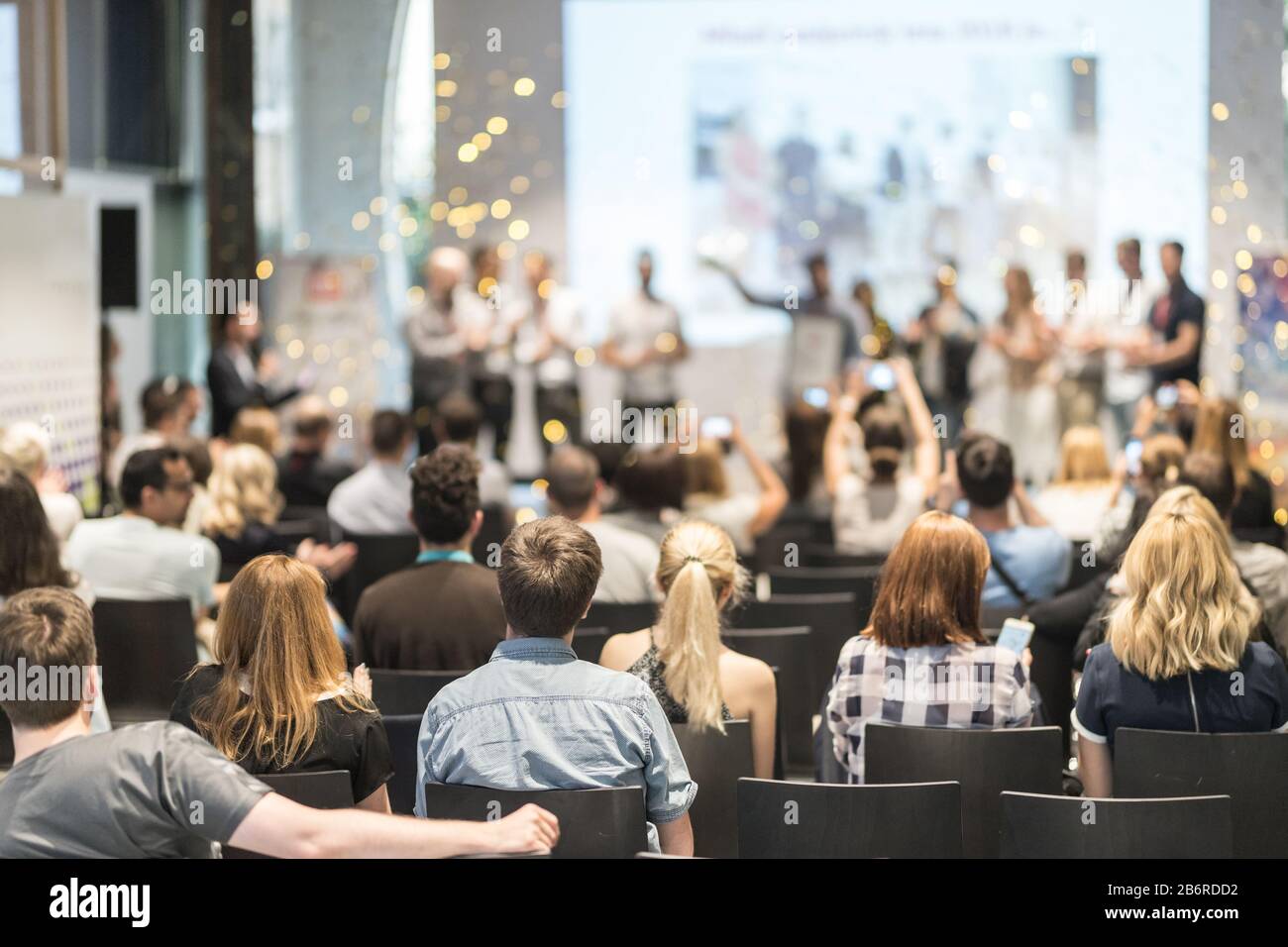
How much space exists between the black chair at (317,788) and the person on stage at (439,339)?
259 inches

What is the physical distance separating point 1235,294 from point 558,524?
26.0 feet

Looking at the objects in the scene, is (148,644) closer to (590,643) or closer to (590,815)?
(590,643)

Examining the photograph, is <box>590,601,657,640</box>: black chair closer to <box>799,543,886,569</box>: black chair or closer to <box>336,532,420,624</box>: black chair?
<box>336,532,420,624</box>: black chair

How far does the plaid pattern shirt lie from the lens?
316cm

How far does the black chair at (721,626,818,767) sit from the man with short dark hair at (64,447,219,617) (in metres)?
1.73

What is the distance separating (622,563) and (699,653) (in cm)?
150

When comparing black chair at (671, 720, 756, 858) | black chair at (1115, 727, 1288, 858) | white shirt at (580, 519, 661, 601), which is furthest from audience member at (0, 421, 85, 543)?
black chair at (1115, 727, 1288, 858)

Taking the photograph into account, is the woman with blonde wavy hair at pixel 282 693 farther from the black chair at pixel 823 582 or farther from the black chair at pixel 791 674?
the black chair at pixel 823 582

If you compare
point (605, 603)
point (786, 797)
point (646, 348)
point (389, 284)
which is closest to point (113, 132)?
point (389, 284)

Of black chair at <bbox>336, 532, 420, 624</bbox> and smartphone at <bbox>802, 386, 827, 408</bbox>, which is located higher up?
smartphone at <bbox>802, 386, 827, 408</bbox>

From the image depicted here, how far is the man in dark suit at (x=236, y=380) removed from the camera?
854cm

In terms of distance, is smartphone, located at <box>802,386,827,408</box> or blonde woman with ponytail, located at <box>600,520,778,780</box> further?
smartphone, located at <box>802,386,827,408</box>

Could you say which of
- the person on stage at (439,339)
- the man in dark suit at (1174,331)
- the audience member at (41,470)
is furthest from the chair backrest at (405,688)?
the man in dark suit at (1174,331)
